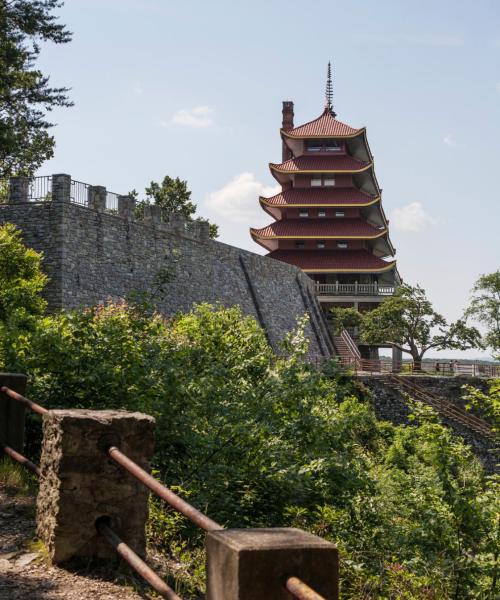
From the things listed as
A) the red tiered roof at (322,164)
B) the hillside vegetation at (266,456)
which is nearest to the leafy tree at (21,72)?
the hillside vegetation at (266,456)

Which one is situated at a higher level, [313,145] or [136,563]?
[313,145]

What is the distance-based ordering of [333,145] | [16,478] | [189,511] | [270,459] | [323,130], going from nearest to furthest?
[189,511] < [16,478] < [270,459] < [323,130] < [333,145]

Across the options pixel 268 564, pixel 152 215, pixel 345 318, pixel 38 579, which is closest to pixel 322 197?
pixel 345 318

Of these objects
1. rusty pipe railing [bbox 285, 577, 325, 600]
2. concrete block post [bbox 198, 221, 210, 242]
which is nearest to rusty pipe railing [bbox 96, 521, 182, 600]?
rusty pipe railing [bbox 285, 577, 325, 600]

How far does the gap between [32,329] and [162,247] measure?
18.9 m

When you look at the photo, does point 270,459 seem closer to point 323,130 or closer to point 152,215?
point 152,215

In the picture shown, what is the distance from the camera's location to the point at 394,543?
1081 cm

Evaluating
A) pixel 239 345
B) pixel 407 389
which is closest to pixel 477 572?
pixel 239 345

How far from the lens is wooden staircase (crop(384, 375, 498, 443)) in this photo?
118 ft

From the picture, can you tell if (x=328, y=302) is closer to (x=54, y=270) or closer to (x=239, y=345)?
(x=54, y=270)

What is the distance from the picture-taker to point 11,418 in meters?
6.96

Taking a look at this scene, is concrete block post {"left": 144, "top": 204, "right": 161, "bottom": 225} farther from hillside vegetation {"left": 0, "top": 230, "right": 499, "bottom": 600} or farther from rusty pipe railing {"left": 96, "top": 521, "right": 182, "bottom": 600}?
rusty pipe railing {"left": 96, "top": 521, "right": 182, "bottom": 600}

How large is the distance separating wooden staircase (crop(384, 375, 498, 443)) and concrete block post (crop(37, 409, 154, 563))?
31951mm

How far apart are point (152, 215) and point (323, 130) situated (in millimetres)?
30986
